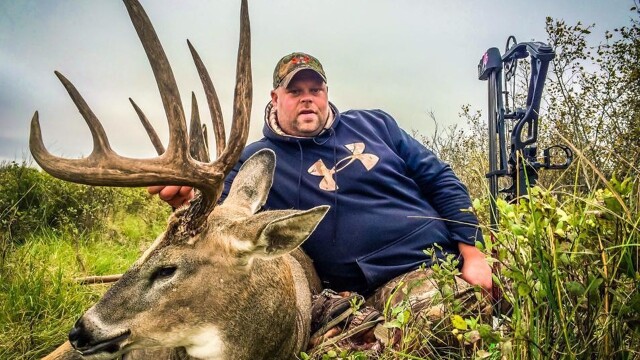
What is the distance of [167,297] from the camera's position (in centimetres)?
253

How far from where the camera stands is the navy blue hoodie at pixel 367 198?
398cm

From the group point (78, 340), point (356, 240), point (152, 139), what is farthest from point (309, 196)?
point (78, 340)

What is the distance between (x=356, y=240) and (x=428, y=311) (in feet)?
3.98

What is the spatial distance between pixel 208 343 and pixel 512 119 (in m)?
3.74

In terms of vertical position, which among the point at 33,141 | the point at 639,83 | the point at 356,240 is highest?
the point at 639,83

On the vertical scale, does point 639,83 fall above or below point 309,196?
above

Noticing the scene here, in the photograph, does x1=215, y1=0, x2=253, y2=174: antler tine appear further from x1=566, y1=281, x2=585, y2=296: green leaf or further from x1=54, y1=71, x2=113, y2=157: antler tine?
x1=566, y1=281, x2=585, y2=296: green leaf

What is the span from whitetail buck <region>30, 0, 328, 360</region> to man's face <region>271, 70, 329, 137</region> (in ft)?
5.67

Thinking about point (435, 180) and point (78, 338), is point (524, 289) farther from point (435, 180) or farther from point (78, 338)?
point (435, 180)

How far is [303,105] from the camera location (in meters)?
4.64

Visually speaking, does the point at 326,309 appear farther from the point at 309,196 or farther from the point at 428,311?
the point at 309,196

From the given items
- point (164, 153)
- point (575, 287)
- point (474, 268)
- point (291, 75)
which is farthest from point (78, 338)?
point (291, 75)

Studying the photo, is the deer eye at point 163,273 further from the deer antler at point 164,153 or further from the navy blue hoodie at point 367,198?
the navy blue hoodie at point 367,198

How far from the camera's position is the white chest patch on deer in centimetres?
256
